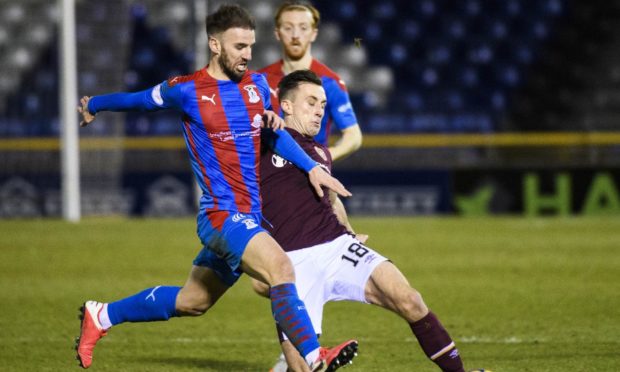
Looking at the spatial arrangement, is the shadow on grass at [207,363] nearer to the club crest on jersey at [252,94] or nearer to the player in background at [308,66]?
the player in background at [308,66]

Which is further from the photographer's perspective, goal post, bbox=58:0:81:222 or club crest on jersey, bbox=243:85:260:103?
goal post, bbox=58:0:81:222

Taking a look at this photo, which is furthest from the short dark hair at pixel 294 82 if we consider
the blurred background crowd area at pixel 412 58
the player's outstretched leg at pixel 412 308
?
the blurred background crowd area at pixel 412 58

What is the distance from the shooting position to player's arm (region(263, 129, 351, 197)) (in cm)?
482

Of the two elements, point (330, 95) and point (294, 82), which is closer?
point (294, 82)

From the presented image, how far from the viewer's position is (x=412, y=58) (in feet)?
63.5

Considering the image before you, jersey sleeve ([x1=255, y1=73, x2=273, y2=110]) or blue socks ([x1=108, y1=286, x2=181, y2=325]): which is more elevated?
jersey sleeve ([x1=255, y1=73, x2=273, y2=110])

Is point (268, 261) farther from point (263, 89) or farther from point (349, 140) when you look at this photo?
point (349, 140)

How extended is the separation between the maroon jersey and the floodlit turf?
1095mm

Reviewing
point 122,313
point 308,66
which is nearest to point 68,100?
point 308,66

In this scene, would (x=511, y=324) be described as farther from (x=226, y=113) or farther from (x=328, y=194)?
(x=226, y=113)

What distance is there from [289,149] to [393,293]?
33.0 inches

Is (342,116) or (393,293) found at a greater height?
(342,116)

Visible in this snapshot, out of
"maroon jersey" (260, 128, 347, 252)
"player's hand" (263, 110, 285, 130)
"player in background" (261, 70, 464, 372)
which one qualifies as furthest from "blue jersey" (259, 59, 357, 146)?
"player's hand" (263, 110, 285, 130)

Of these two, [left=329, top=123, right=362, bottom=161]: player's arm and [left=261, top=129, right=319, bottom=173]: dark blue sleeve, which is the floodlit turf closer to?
[left=329, top=123, right=362, bottom=161]: player's arm
